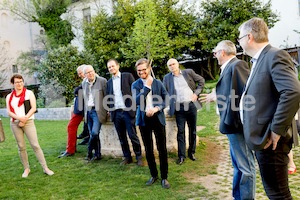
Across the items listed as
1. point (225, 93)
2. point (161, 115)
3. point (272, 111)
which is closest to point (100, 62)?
point (161, 115)

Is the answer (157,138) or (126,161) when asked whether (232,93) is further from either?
(126,161)

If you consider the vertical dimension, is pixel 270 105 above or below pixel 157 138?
above

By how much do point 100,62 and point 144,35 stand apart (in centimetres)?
357

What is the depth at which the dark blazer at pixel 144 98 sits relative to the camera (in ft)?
15.5

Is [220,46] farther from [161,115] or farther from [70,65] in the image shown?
[70,65]

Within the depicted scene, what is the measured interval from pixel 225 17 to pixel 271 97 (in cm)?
1648

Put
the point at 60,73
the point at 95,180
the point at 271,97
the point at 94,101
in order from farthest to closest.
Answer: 1. the point at 60,73
2. the point at 94,101
3. the point at 95,180
4. the point at 271,97

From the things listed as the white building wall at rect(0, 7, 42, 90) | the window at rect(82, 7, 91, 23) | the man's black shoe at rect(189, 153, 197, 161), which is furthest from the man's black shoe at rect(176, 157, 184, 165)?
the white building wall at rect(0, 7, 42, 90)

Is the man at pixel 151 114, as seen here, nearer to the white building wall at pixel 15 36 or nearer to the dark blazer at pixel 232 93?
the dark blazer at pixel 232 93

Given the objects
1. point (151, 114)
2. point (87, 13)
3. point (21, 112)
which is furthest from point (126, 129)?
point (87, 13)

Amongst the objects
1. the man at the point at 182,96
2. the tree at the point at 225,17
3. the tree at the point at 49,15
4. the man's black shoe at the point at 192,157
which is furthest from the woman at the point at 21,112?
the tree at the point at 49,15

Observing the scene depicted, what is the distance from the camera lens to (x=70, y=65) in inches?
628

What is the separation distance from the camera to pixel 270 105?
2.47 meters

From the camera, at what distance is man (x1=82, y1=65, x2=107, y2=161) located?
6.15 meters
